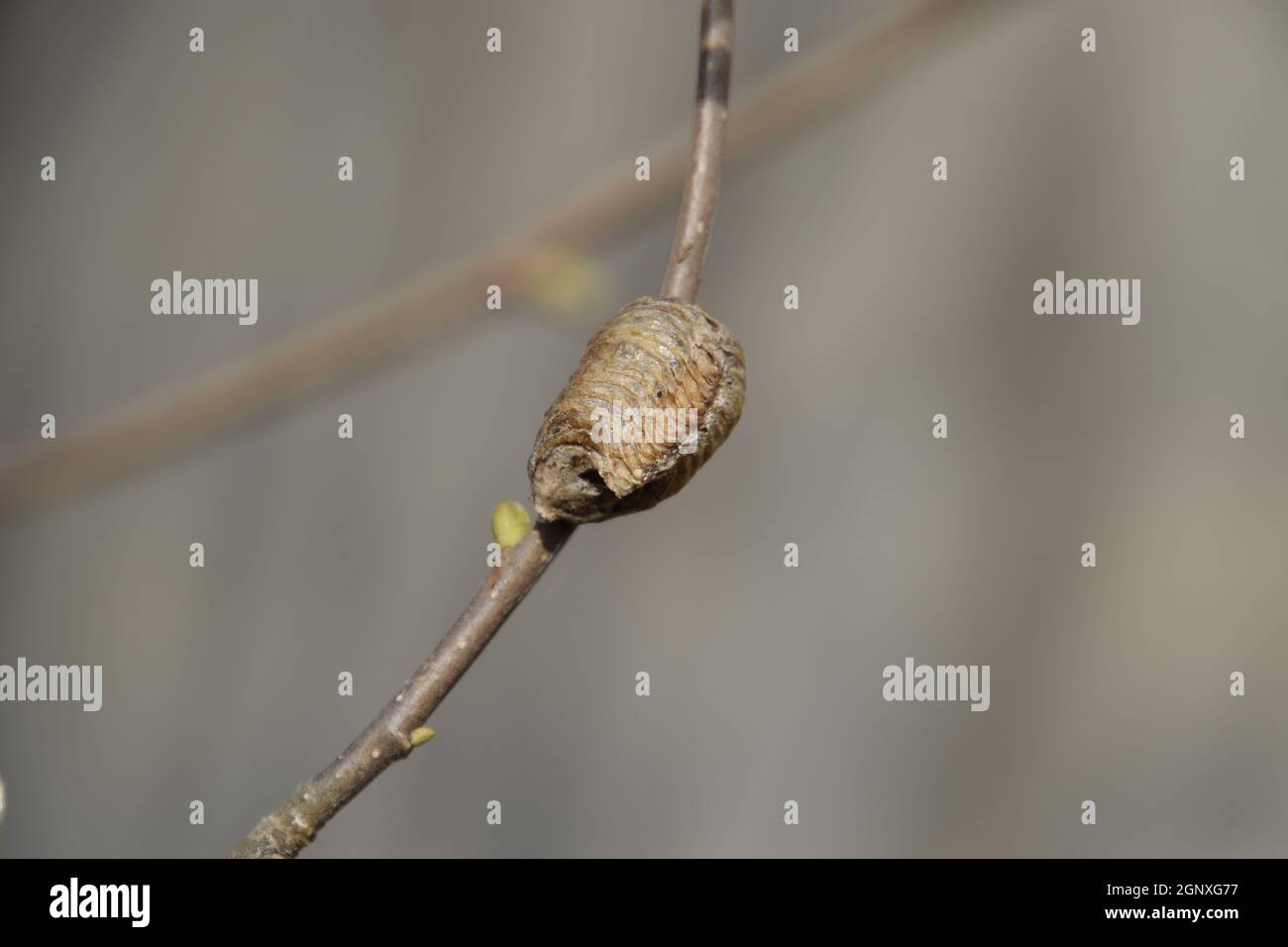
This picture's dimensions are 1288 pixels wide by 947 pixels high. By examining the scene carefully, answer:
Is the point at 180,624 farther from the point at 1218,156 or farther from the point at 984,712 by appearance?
the point at 1218,156

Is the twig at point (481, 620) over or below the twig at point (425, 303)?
below

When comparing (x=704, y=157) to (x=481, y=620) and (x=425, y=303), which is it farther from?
(x=425, y=303)

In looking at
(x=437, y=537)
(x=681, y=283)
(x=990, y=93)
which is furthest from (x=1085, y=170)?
(x=681, y=283)

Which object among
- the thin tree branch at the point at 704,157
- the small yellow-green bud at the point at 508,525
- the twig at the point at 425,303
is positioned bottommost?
the small yellow-green bud at the point at 508,525

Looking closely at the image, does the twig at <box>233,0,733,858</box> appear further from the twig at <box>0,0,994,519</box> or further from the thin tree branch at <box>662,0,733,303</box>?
the twig at <box>0,0,994,519</box>

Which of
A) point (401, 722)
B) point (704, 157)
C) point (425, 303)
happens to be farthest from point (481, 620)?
point (425, 303)

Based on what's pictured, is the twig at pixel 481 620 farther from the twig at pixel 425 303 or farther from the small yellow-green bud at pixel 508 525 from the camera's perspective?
the twig at pixel 425 303

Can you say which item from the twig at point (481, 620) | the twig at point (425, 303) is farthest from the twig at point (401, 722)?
the twig at point (425, 303)
